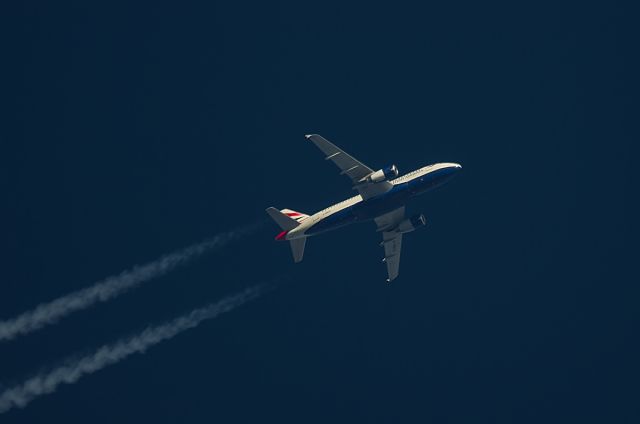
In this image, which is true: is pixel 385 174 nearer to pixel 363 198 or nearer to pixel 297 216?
pixel 363 198

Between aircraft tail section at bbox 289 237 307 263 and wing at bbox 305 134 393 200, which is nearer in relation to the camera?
wing at bbox 305 134 393 200

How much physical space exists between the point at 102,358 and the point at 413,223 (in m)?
38.4

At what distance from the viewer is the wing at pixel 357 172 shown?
96750mm

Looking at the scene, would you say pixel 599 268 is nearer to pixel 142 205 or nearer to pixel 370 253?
pixel 370 253

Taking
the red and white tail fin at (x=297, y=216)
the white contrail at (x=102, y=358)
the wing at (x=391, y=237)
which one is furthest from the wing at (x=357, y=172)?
the white contrail at (x=102, y=358)

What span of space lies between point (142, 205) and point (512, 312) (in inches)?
2123

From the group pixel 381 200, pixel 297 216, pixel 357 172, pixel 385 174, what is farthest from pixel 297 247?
pixel 385 174

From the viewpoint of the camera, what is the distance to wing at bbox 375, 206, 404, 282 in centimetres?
10800

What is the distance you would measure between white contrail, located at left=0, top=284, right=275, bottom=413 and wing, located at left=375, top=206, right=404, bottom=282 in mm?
21234

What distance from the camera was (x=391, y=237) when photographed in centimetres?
10944

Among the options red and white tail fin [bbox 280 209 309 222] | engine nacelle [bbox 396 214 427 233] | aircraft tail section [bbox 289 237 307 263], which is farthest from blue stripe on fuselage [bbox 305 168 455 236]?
engine nacelle [bbox 396 214 427 233]

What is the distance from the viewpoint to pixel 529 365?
12769 centimetres

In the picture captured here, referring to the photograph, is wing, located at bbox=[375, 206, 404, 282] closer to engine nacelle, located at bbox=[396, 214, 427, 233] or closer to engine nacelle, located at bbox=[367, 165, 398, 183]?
engine nacelle, located at bbox=[396, 214, 427, 233]

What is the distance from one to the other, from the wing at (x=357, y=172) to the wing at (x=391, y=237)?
7.40 m
